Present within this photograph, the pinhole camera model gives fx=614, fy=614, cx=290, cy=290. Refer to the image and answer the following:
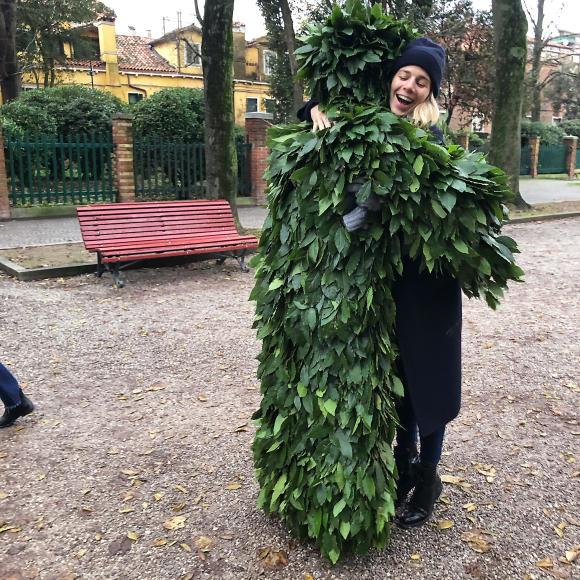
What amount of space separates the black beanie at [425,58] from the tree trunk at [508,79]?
1164cm

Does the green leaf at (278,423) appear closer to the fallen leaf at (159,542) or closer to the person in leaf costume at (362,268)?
the person in leaf costume at (362,268)

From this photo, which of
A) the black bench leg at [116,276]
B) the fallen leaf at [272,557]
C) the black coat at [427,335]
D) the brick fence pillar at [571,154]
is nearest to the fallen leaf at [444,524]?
the black coat at [427,335]

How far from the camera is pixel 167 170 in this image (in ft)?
47.5

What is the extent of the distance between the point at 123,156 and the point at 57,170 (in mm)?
1513

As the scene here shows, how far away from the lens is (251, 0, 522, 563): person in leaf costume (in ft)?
6.91

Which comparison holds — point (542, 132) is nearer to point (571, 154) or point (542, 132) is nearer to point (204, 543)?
point (571, 154)

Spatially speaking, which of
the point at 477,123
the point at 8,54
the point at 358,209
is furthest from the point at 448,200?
the point at 477,123

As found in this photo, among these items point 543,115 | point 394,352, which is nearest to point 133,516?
point 394,352

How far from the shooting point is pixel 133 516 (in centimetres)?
→ 286

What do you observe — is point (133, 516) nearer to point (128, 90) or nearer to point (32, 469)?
point (32, 469)

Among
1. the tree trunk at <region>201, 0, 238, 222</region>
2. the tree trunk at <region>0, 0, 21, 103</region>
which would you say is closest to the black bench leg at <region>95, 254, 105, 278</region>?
the tree trunk at <region>201, 0, 238, 222</region>

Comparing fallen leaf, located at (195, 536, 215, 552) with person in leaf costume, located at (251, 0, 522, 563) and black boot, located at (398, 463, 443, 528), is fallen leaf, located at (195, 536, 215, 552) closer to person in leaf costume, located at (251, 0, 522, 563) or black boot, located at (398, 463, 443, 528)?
person in leaf costume, located at (251, 0, 522, 563)

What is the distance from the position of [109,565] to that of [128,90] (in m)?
43.6

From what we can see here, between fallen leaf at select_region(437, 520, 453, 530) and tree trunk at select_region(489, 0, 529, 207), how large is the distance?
11.5 metres
